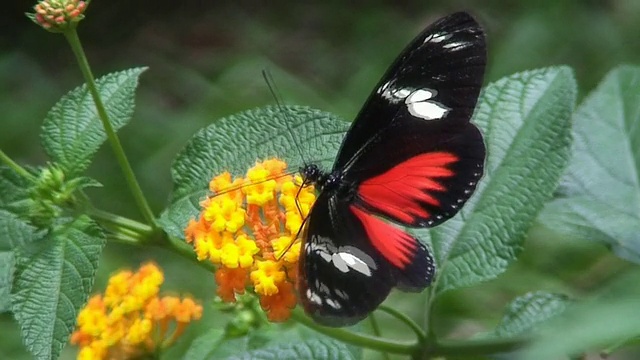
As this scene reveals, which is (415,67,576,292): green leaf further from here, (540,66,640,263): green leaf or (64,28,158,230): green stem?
(64,28,158,230): green stem

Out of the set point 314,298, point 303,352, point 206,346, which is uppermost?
point 314,298

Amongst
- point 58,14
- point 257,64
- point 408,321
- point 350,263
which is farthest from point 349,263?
point 257,64

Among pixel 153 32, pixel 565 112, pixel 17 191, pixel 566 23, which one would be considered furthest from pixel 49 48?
pixel 565 112

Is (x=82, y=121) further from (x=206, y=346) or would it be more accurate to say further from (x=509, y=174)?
(x=509, y=174)

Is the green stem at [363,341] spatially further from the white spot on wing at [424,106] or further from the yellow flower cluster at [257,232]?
the white spot on wing at [424,106]

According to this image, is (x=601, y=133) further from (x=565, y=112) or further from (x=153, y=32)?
(x=153, y=32)
